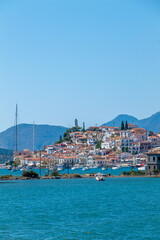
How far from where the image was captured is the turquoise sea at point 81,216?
30.5 metres

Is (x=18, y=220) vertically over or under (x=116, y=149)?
under

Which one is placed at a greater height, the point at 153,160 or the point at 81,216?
the point at 153,160

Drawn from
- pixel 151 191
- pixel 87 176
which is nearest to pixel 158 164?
pixel 87 176

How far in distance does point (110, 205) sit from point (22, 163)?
15457 cm

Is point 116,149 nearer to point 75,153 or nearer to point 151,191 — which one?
point 75,153

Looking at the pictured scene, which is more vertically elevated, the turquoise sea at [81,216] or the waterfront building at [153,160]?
the waterfront building at [153,160]

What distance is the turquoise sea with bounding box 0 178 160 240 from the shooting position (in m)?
30.5

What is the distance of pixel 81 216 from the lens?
3781 centimetres

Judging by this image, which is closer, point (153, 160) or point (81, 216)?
point (81, 216)

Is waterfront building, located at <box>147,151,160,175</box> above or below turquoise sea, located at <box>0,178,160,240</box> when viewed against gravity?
above

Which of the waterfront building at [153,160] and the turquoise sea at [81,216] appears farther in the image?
the waterfront building at [153,160]

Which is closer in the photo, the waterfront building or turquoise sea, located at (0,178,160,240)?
turquoise sea, located at (0,178,160,240)

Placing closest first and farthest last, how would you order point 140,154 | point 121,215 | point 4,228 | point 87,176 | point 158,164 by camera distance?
point 4,228 < point 121,215 < point 158,164 < point 87,176 < point 140,154

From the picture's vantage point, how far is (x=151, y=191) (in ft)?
191
